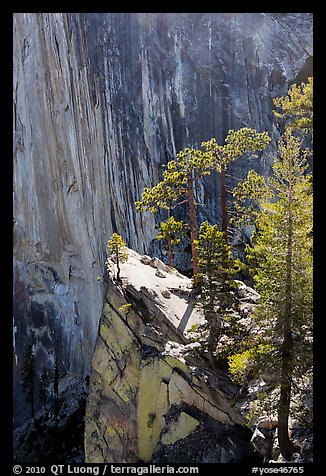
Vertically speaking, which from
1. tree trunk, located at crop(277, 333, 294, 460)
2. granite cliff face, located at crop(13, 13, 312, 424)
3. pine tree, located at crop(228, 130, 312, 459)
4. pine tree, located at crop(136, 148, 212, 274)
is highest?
granite cliff face, located at crop(13, 13, 312, 424)

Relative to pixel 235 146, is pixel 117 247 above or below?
below

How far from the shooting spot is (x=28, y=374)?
3506cm

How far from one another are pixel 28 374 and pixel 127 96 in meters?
24.3

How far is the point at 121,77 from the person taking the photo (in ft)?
103

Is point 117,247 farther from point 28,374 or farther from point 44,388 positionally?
point 28,374

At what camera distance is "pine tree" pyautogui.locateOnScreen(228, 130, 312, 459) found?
352 inches

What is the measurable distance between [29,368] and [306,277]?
3165cm

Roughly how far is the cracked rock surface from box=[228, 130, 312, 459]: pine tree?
9.04 feet

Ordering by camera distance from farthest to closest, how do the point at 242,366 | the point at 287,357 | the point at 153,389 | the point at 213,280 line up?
1. the point at 153,389
2. the point at 213,280
3. the point at 242,366
4. the point at 287,357

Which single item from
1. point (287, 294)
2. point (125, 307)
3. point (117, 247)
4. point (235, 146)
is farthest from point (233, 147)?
point (287, 294)

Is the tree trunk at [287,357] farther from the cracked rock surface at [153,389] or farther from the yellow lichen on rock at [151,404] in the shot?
the yellow lichen on rock at [151,404]

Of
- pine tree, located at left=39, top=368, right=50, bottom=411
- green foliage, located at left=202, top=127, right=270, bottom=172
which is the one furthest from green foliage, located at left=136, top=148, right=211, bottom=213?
pine tree, located at left=39, top=368, right=50, bottom=411

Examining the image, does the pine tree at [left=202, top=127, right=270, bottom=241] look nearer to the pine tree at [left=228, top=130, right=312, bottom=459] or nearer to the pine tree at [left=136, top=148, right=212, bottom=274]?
the pine tree at [left=136, top=148, right=212, bottom=274]
